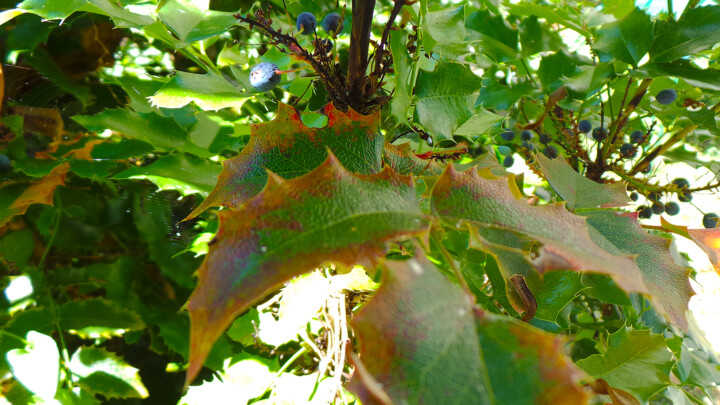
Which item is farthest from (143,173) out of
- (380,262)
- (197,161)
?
(380,262)

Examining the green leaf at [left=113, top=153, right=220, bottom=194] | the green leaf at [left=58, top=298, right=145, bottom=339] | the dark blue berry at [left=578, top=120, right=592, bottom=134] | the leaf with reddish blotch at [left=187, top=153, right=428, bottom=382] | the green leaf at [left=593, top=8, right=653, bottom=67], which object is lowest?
the green leaf at [left=58, top=298, right=145, bottom=339]

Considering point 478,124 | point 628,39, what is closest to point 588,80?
point 628,39

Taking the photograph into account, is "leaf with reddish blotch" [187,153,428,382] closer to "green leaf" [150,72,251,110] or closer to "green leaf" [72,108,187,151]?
"green leaf" [150,72,251,110]

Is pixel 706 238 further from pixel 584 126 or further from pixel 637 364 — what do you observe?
pixel 584 126

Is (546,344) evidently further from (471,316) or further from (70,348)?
(70,348)

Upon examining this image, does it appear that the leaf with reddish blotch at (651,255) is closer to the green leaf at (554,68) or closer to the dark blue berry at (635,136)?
the green leaf at (554,68)

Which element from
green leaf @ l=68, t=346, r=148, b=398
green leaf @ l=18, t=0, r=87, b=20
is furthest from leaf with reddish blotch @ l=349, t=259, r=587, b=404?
green leaf @ l=68, t=346, r=148, b=398

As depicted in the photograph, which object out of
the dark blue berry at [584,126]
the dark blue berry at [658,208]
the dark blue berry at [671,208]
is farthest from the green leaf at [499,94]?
the dark blue berry at [671,208]
